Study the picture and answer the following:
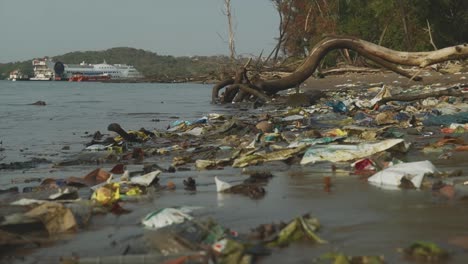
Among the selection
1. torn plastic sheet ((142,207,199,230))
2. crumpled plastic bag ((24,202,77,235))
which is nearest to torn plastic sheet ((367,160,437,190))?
torn plastic sheet ((142,207,199,230))

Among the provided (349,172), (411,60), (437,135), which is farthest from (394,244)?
(411,60)

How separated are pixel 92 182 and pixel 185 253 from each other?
233 centimetres

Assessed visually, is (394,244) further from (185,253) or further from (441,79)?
(441,79)

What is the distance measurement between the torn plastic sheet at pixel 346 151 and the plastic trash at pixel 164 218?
84.5 inches

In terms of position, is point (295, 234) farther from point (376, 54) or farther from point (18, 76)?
point (18, 76)

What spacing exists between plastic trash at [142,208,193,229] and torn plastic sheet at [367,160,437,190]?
1383mm

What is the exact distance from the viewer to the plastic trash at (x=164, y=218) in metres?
2.73

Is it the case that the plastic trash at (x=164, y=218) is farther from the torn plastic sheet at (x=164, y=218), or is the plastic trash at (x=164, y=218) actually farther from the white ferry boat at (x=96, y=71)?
the white ferry boat at (x=96, y=71)

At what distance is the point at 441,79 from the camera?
1798cm

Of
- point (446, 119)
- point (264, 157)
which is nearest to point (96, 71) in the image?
point (446, 119)

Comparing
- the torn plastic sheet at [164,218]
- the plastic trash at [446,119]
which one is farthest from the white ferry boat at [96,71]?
the torn plastic sheet at [164,218]

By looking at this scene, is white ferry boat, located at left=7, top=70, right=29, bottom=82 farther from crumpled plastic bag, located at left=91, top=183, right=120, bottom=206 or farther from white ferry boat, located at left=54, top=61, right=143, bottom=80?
crumpled plastic bag, located at left=91, top=183, right=120, bottom=206

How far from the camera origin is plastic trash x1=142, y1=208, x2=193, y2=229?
2.73m

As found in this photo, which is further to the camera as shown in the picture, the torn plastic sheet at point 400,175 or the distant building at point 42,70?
the distant building at point 42,70
